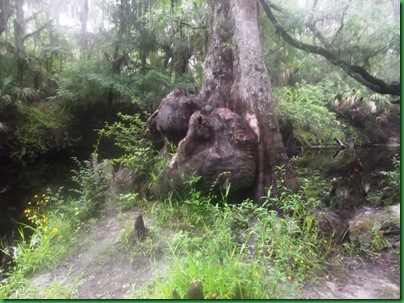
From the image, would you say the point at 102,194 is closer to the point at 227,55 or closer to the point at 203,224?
the point at 203,224

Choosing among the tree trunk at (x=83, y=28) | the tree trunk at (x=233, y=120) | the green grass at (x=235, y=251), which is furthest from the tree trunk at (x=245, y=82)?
the tree trunk at (x=83, y=28)

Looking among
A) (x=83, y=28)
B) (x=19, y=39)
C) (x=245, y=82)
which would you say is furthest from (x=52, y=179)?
(x=83, y=28)

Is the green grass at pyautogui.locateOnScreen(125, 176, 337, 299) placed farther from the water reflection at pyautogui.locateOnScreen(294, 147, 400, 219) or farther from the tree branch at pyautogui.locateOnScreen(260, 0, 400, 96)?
the tree branch at pyautogui.locateOnScreen(260, 0, 400, 96)

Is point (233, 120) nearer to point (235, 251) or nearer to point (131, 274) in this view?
point (235, 251)

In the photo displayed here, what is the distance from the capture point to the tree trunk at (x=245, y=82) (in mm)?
4840

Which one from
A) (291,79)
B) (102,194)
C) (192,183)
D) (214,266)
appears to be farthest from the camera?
(291,79)

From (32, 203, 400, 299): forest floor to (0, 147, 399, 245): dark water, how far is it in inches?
78.7

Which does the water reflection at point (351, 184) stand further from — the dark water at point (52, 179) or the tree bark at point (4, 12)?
the tree bark at point (4, 12)

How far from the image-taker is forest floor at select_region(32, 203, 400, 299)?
9.64 feet

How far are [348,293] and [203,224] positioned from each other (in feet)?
5.67

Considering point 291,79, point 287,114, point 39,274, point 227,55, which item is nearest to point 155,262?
point 39,274

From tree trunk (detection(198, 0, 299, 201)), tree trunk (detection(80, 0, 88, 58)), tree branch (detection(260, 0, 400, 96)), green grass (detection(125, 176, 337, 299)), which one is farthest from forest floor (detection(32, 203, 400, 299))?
tree trunk (detection(80, 0, 88, 58))

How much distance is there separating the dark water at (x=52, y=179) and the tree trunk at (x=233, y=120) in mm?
1874

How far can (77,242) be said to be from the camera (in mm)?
4242
